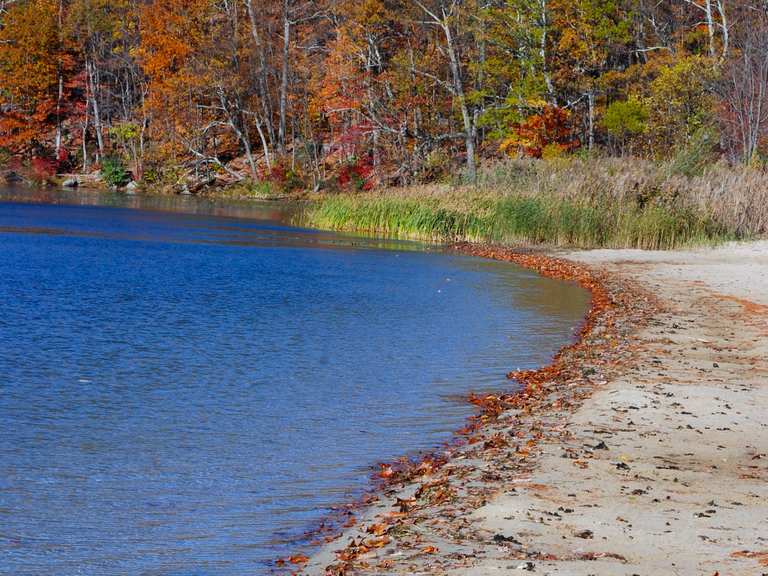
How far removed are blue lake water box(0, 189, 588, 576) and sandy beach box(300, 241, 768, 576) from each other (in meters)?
0.65

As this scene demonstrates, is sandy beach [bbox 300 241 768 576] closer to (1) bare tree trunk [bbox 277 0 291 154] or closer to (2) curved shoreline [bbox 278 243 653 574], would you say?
(2) curved shoreline [bbox 278 243 653 574]

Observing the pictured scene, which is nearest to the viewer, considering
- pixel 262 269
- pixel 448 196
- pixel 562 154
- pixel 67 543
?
pixel 67 543

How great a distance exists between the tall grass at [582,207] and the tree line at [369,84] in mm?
7211

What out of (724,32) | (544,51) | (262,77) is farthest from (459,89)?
(262,77)

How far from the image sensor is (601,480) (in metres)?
7.46

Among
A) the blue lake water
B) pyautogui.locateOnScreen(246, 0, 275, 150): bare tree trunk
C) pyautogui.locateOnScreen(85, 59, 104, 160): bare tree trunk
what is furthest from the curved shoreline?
pyautogui.locateOnScreen(85, 59, 104, 160): bare tree trunk

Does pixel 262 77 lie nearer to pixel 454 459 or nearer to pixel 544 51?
pixel 544 51

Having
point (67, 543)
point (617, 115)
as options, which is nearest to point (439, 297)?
point (67, 543)

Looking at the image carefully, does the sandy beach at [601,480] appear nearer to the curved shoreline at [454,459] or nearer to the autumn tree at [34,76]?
the curved shoreline at [454,459]

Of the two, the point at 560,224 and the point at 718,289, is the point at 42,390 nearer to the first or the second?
the point at 718,289

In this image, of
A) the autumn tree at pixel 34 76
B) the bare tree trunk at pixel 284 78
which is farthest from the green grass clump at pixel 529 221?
the autumn tree at pixel 34 76

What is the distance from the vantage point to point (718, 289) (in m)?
20.0

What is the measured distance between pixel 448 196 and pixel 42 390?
78.6 ft

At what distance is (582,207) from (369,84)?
98.8ft
